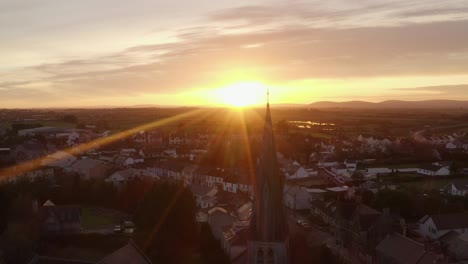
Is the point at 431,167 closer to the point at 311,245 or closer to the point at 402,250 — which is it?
the point at 402,250

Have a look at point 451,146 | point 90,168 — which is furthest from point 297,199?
point 451,146

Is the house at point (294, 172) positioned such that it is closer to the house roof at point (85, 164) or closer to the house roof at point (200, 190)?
the house roof at point (200, 190)

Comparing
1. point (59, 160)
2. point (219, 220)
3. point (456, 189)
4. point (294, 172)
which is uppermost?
point (59, 160)

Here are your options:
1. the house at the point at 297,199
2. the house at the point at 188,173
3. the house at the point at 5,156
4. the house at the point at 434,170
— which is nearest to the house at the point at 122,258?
the house at the point at 297,199

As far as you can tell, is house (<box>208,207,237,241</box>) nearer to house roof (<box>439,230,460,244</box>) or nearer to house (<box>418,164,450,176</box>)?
house roof (<box>439,230,460,244</box>)

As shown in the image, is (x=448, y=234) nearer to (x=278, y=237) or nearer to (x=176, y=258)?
(x=176, y=258)

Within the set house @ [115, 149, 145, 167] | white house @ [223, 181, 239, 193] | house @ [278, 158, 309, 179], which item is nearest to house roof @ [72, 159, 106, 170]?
house @ [115, 149, 145, 167]
